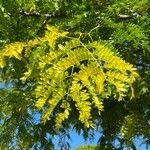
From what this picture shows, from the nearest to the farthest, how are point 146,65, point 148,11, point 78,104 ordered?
point 78,104 < point 148,11 < point 146,65

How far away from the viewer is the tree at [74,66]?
345 cm

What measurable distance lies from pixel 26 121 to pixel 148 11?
2.82 meters

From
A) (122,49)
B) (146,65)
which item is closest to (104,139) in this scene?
(146,65)

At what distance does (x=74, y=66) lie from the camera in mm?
3549

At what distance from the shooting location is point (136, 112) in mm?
7316

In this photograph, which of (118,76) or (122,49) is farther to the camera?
(122,49)

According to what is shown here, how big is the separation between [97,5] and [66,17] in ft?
1.02

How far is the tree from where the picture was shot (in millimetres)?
3453

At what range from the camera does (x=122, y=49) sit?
5.36 meters

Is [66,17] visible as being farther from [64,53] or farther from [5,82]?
[5,82]

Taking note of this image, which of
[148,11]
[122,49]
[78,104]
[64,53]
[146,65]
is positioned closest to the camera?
[78,104]

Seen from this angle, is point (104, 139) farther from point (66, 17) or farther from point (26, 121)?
point (66, 17)

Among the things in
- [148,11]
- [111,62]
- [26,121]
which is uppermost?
[26,121]

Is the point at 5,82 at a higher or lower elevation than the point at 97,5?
higher
